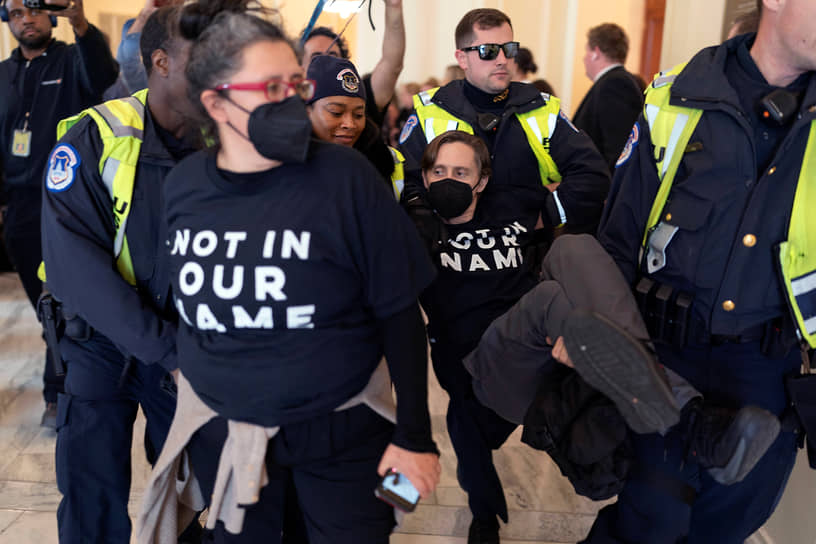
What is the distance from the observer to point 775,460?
1.57 metres

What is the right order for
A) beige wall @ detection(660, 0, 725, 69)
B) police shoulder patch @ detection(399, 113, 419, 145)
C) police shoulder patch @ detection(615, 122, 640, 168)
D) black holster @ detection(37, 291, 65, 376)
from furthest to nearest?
1. beige wall @ detection(660, 0, 725, 69)
2. police shoulder patch @ detection(399, 113, 419, 145)
3. black holster @ detection(37, 291, 65, 376)
4. police shoulder patch @ detection(615, 122, 640, 168)

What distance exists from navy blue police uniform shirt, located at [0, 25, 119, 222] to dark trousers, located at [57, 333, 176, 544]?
173 cm

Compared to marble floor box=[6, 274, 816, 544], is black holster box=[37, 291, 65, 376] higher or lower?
higher

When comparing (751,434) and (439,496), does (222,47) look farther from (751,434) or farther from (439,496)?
(439,496)

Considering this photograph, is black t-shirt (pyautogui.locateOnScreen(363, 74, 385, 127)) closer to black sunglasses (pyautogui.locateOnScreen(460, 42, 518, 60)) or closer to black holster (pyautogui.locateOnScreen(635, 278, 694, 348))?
black sunglasses (pyautogui.locateOnScreen(460, 42, 518, 60))

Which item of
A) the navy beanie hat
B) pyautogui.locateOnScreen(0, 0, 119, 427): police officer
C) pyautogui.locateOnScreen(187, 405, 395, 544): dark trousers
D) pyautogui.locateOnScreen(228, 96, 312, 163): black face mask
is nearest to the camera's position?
pyautogui.locateOnScreen(228, 96, 312, 163): black face mask

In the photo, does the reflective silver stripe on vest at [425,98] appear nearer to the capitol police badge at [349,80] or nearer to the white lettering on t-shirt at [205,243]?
the capitol police badge at [349,80]

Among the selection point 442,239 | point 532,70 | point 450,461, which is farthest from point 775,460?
point 532,70

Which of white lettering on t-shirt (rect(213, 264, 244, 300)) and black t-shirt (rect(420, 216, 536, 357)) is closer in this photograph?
white lettering on t-shirt (rect(213, 264, 244, 300))

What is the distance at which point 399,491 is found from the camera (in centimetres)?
132

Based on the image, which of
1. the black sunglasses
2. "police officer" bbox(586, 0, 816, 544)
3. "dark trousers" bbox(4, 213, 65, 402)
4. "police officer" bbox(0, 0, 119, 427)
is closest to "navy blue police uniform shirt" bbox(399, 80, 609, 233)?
the black sunglasses

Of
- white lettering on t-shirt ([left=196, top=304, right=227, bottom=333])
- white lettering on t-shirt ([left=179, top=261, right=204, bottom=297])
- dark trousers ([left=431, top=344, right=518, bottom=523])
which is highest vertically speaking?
white lettering on t-shirt ([left=179, top=261, right=204, bottom=297])

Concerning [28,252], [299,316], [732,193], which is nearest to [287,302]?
[299,316]

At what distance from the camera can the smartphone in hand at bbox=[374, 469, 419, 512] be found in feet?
4.30
